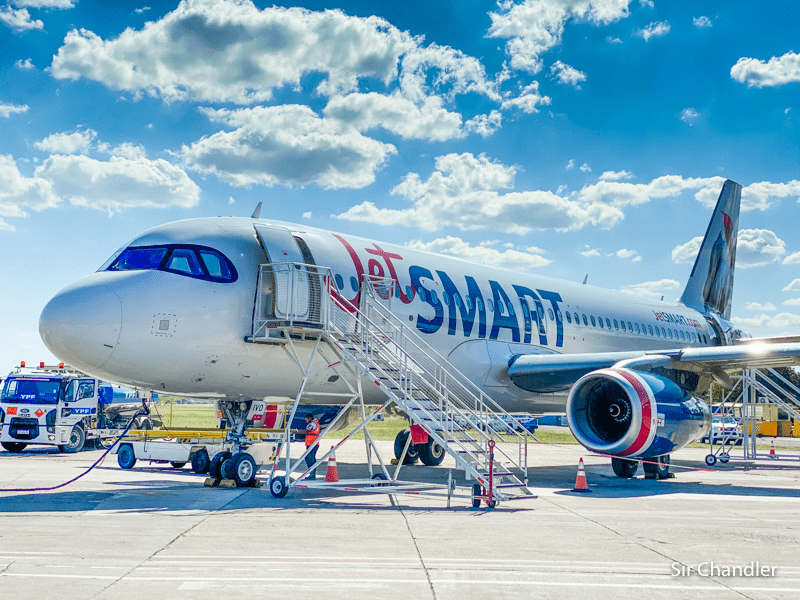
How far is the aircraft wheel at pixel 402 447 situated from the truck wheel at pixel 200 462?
Answer: 5.21 meters

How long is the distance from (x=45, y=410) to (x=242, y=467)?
1346cm

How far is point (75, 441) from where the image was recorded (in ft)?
82.0

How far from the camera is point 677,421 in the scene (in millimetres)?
14859

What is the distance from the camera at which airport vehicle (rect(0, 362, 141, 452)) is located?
24016 mm

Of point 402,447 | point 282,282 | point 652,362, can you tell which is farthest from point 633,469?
point 282,282

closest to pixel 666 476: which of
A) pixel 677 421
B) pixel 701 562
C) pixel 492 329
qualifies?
pixel 677 421

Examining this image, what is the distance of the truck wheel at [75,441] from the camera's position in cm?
2456

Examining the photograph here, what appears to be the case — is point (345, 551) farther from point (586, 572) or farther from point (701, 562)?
point (701, 562)

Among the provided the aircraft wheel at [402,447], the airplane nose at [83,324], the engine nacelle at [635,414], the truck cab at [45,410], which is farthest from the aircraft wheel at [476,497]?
the truck cab at [45,410]

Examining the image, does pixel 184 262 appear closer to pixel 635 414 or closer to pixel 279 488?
pixel 279 488

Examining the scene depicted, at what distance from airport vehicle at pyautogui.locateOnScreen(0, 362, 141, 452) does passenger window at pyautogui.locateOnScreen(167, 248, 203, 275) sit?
41.2 ft

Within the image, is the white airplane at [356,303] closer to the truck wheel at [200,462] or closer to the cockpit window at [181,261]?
the cockpit window at [181,261]

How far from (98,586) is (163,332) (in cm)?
652

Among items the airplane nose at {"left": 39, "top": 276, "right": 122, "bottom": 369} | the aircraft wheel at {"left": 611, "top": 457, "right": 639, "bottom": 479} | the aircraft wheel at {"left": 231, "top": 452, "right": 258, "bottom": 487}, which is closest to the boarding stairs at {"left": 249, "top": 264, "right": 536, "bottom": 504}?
the aircraft wheel at {"left": 231, "top": 452, "right": 258, "bottom": 487}
